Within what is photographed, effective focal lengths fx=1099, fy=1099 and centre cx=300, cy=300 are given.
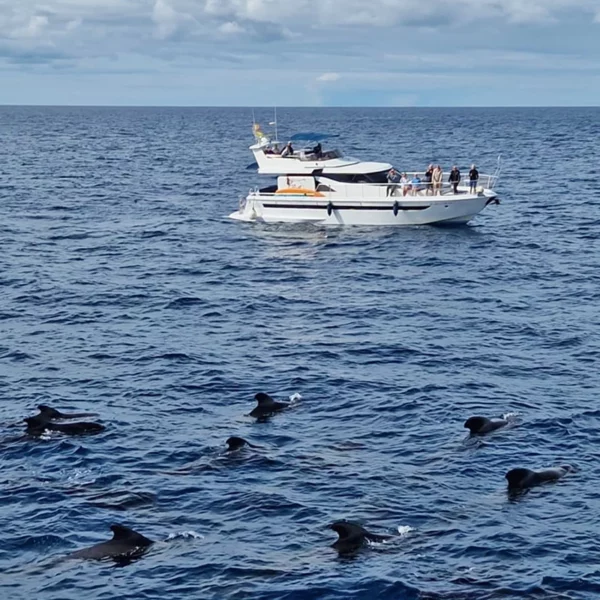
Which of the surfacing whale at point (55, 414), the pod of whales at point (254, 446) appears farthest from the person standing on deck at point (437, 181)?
the surfacing whale at point (55, 414)

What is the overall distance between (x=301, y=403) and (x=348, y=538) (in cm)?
998

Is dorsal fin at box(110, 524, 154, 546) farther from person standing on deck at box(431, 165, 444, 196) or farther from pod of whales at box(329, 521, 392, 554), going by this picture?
person standing on deck at box(431, 165, 444, 196)

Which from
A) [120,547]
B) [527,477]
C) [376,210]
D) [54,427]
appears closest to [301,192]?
[376,210]

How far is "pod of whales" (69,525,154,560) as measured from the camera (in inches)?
852

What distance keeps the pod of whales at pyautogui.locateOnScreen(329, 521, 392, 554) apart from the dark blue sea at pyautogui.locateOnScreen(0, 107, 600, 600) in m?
0.27

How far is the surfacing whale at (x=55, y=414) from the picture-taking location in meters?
29.3

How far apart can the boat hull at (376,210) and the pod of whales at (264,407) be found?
31.8 metres

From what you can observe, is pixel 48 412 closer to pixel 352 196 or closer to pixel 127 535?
pixel 127 535

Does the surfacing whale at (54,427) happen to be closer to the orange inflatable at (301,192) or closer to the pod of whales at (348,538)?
the pod of whales at (348,538)

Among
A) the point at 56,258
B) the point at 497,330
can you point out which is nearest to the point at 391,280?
the point at 497,330

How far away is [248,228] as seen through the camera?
64.4 m

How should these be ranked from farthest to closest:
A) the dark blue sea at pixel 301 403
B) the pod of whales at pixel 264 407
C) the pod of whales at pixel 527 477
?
the pod of whales at pixel 264 407, the pod of whales at pixel 527 477, the dark blue sea at pixel 301 403

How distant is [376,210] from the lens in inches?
2436

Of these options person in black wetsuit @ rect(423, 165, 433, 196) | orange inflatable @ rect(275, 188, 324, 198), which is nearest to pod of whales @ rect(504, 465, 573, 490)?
person in black wetsuit @ rect(423, 165, 433, 196)
